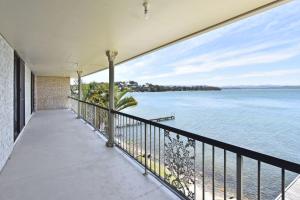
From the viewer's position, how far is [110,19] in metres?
2.88

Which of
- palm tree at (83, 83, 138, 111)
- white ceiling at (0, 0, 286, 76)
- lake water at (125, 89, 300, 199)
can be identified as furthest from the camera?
lake water at (125, 89, 300, 199)

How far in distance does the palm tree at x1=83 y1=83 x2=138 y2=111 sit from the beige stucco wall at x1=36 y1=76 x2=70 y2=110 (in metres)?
1.88

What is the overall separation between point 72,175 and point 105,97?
8.91 m

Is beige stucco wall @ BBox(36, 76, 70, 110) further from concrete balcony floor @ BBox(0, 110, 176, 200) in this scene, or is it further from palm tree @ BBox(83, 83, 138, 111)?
concrete balcony floor @ BBox(0, 110, 176, 200)

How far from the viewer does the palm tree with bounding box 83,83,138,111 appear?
10.5 meters

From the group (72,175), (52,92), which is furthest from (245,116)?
(72,175)

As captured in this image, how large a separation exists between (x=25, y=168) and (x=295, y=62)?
2161 centimetres

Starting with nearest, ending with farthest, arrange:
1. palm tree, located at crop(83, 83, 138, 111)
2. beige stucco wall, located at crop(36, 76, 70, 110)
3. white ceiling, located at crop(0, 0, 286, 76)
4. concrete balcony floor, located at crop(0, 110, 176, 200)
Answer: white ceiling, located at crop(0, 0, 286, 76) → concrete balcony floor, located at crop(0, 110, 176, 200) → palm tree, located at crop(83, 83, 138, 111) → beige stucco wall, located at crop(36, 76, 70, 110)

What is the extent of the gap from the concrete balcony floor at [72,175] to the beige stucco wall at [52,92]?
8.35 meters

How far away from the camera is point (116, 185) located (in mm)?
3014

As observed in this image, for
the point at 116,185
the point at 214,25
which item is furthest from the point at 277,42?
the point at 116,185

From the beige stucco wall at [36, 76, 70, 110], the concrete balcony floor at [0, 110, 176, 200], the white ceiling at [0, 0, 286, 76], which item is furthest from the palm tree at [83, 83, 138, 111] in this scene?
the white ceiling at [0, 0, 286, 76]

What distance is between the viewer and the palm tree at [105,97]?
34.5ft

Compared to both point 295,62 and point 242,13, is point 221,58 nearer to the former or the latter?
point 295,62
